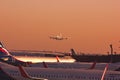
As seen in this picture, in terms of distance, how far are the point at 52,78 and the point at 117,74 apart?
23.2ft

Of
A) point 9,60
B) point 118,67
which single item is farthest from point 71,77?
point 9,60

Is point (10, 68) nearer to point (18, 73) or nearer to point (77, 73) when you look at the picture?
point (18, 73)

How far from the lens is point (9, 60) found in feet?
244

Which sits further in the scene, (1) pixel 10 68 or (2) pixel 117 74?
(1) pixel 10 68

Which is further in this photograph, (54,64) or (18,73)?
(54,64)

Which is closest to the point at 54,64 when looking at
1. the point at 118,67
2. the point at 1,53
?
the point at 118,67

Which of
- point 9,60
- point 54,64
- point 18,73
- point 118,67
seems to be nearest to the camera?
point 18,73

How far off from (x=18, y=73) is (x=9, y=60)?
28.0m

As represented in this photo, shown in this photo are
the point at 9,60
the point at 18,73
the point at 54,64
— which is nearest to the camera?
the point at 18,73

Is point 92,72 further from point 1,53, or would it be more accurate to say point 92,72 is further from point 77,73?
point 1,53

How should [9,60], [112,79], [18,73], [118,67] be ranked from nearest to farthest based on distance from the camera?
[112,79] < [18,73] < [118,67] < [9,60]

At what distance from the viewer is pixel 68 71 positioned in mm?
45469

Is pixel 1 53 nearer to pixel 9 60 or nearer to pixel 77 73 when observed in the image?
pixel 9 60

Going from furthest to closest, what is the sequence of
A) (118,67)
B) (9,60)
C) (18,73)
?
(9,60), (118,67), (18,73)
